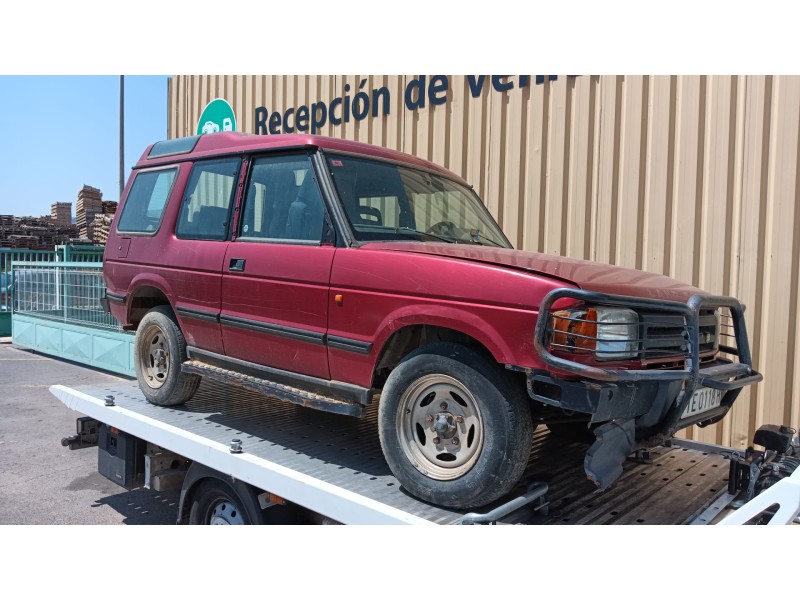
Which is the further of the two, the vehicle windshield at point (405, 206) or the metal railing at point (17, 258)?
the metal railing at point (17, 258)

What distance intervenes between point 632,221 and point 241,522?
4.45m

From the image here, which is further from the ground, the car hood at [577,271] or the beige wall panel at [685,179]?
the beige wall panel at [685,179]

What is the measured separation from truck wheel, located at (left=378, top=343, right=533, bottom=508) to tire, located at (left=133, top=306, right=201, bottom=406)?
6.32 feet

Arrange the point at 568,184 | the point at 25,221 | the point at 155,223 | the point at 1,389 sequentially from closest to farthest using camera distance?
the point at 155,223 → the point at 568,184 → the point at 1,389 → the point at 25,221

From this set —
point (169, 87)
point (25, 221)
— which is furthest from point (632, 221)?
point (25, 221)

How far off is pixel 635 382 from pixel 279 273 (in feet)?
6.41

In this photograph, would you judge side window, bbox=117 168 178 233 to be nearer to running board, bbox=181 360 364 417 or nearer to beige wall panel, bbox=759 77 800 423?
running board, bbox=181 360 364 417

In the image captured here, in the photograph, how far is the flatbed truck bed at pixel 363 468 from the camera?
9.07ft

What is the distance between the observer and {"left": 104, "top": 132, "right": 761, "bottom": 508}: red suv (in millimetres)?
2600

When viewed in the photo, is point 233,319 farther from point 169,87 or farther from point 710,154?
point 169,87

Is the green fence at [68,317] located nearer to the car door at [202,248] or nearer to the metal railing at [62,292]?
the metal railing at [62,292]

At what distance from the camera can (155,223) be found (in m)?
4.54

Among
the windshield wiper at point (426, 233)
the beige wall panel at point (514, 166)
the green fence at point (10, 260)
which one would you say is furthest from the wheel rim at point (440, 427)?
the green fence at point (10, 260)

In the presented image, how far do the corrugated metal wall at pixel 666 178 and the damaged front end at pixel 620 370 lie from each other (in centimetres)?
269
